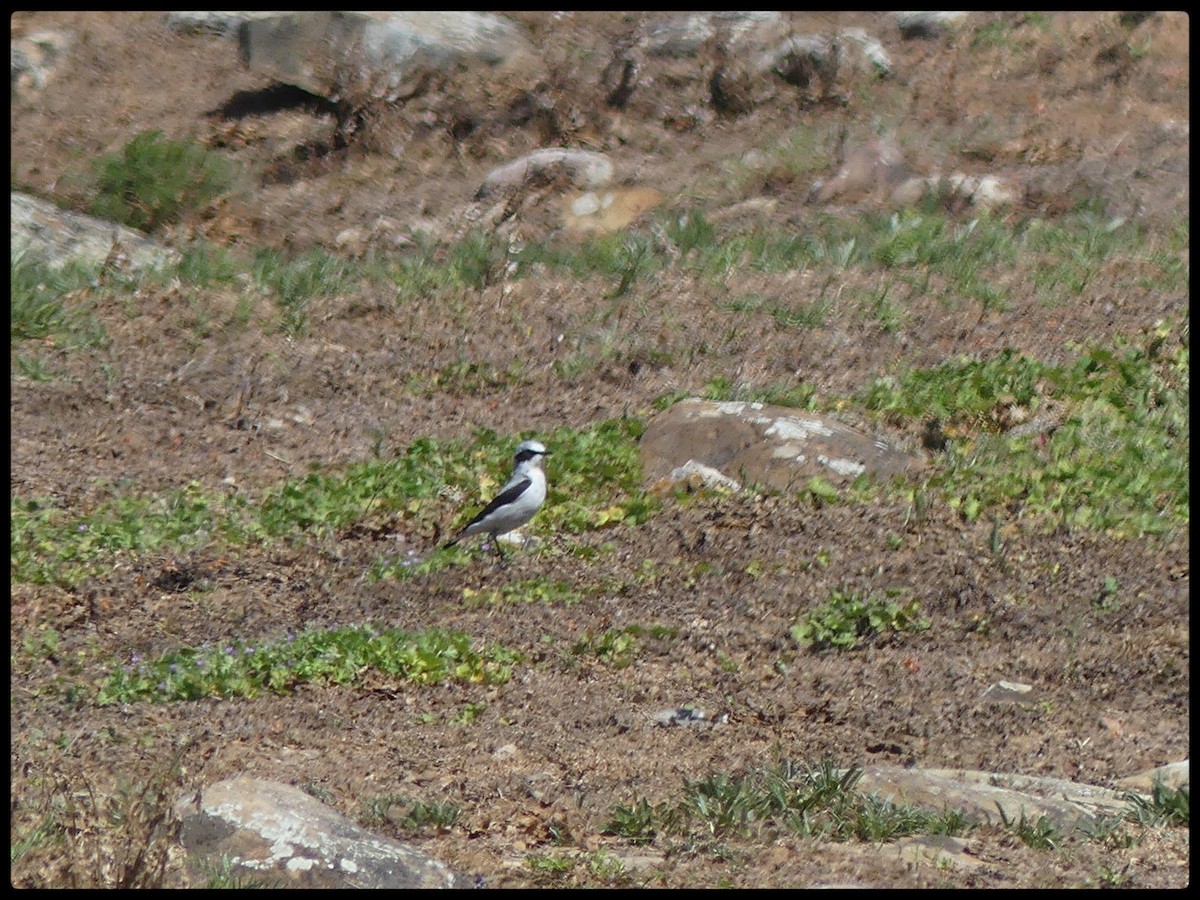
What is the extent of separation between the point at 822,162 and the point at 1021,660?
8.30 meters

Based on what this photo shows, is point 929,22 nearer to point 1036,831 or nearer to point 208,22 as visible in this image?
point 208,22

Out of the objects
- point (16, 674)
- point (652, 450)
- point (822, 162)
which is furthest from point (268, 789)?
point (822, 162)

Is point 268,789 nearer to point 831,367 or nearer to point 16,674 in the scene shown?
point 16,674

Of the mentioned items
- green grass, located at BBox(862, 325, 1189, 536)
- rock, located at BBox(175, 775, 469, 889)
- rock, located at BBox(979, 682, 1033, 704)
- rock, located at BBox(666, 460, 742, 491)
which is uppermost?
rock, located at BBox(175, 775, 469, 889)

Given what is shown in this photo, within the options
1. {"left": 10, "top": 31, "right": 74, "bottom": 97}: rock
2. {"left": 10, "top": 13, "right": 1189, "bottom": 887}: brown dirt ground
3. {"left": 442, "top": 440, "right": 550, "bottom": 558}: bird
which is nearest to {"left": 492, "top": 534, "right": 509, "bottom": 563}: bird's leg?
{"left": 442, "top": 440, "right": 550, "bottom": 558}: bird

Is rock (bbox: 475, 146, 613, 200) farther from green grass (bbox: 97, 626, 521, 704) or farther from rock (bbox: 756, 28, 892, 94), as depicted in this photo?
green grass (bbox: 97, 626, 521, 704)

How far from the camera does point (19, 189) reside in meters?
14.4

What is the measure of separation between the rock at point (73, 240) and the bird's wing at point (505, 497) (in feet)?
16.4

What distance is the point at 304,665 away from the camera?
6570 mm

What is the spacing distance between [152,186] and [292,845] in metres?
10.0

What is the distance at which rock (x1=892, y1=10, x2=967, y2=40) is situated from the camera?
54.3 feet

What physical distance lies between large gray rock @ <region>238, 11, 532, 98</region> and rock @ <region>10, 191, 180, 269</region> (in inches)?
151

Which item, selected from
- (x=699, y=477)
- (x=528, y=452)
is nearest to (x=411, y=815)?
(x=528, y=452)

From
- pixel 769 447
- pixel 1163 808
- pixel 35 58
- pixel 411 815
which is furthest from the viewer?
pixel 35 58
